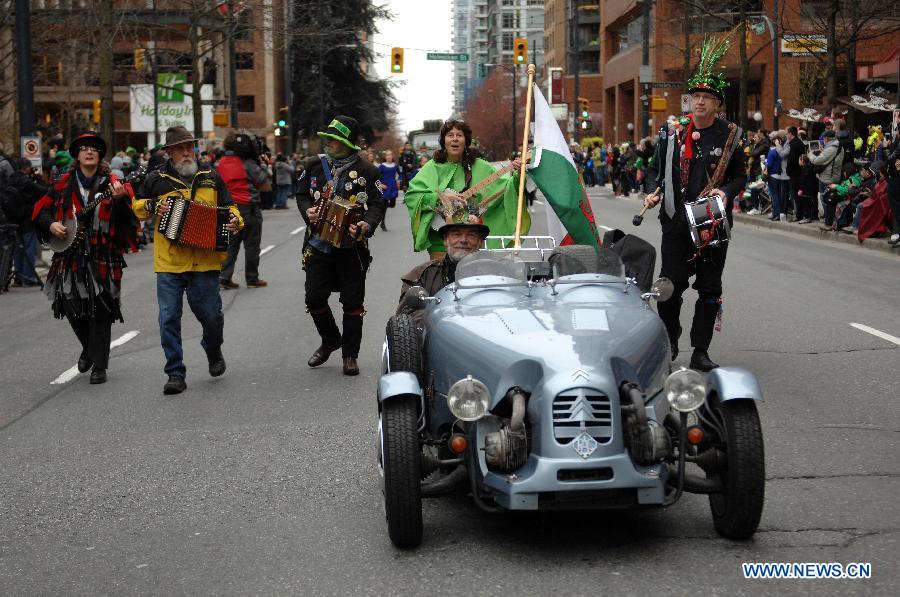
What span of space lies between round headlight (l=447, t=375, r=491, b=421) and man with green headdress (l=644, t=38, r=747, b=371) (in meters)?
4.40

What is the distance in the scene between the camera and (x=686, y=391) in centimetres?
492

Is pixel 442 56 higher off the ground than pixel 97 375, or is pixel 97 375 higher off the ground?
pixel 442 56

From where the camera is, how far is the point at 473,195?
8523 mm

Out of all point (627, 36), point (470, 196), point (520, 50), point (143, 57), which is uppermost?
point (627, 36)

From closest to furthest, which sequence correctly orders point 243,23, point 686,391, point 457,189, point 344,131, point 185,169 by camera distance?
1. point 686,391
2. point 457,189
3. point 185,169
4. point 344,131
5. point 243,23

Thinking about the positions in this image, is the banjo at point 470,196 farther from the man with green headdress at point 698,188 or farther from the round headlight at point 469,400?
the round headlight at point 469,400

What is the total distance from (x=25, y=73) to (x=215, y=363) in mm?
12893

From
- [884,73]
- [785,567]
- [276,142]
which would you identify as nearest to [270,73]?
[276,142]

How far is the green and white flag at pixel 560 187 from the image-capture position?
8359 millimetres

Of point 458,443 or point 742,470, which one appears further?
point 458,443

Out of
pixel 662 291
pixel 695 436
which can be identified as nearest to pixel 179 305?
pixel 662 291

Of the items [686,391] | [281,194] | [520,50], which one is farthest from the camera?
[520,50]

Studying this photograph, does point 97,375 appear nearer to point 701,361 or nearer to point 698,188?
point 701,361

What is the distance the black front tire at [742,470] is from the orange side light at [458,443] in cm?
103
